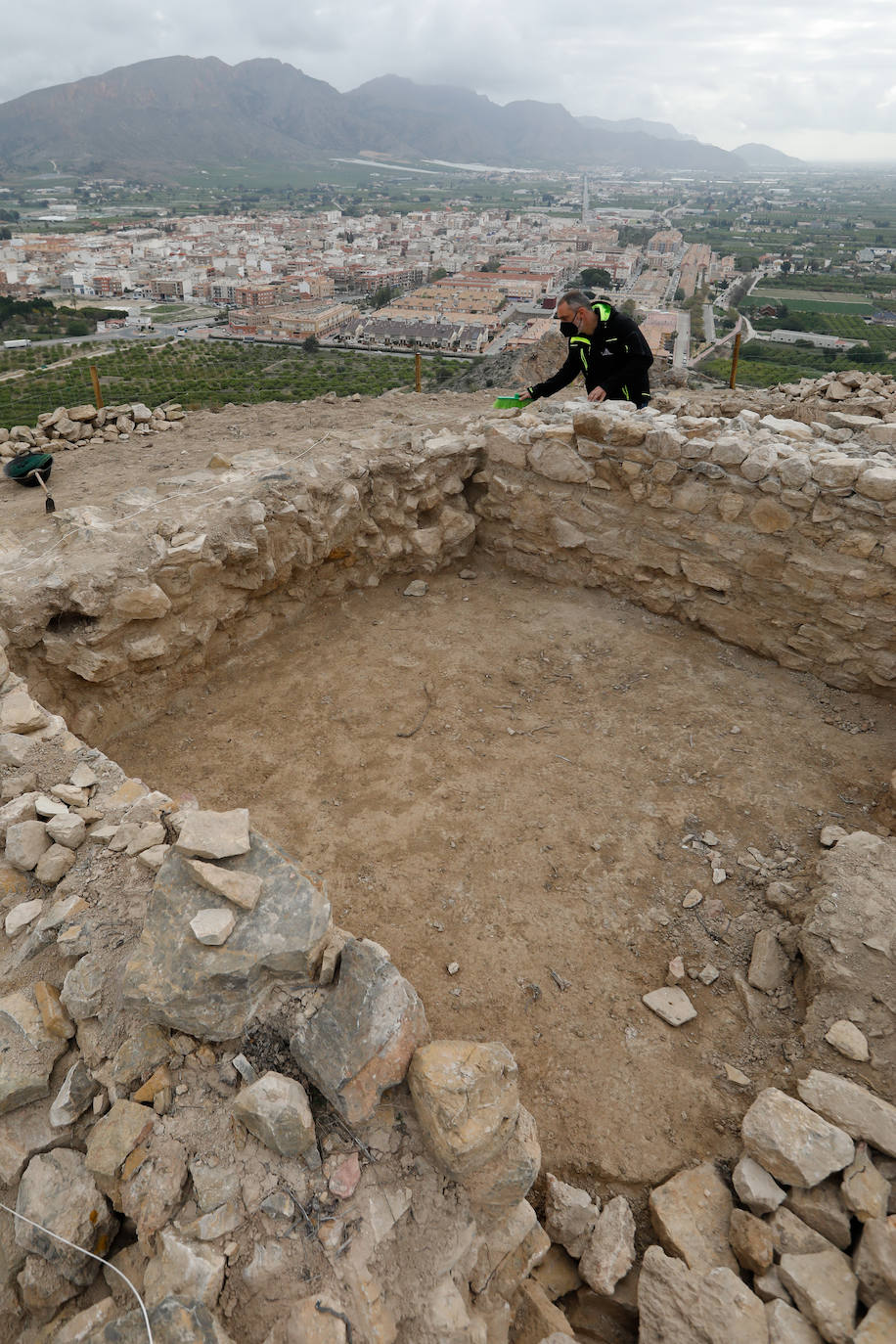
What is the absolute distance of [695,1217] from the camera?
2852 millimetres

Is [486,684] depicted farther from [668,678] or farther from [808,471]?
[808,471]

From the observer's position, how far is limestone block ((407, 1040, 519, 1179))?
8.11 ft

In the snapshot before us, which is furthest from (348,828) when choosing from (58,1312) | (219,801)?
(58,1312)

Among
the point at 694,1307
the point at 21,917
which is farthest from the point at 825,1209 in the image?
the point at 21,917

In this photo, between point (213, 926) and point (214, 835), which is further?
point (214, 835)

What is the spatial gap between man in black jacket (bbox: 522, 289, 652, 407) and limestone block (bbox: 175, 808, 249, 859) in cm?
586

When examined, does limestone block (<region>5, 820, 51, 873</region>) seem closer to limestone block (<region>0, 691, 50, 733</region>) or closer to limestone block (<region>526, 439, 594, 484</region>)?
limestone block (<region>0, 691, 50, 733</region>)

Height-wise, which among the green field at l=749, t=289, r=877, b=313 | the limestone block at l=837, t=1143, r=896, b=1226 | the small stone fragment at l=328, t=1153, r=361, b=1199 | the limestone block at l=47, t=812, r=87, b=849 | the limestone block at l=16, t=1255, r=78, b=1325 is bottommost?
the limestone block at l=837, t=1143, r=896, b=1226

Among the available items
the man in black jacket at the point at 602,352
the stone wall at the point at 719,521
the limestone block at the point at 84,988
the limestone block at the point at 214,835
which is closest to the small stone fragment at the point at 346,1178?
the limestone block at the point at 84,988

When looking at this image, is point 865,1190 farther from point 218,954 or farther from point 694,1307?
point 218,954

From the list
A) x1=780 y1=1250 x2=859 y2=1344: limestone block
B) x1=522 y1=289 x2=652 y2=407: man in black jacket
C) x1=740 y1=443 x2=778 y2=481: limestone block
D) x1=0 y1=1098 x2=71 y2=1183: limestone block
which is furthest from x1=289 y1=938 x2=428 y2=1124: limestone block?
x1=522 y1=289 x2=652 y2=407: man in black jacket

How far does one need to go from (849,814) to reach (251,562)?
17.1 ft

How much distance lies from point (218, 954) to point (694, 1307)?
2.17 meters

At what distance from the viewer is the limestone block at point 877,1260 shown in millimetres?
2393
